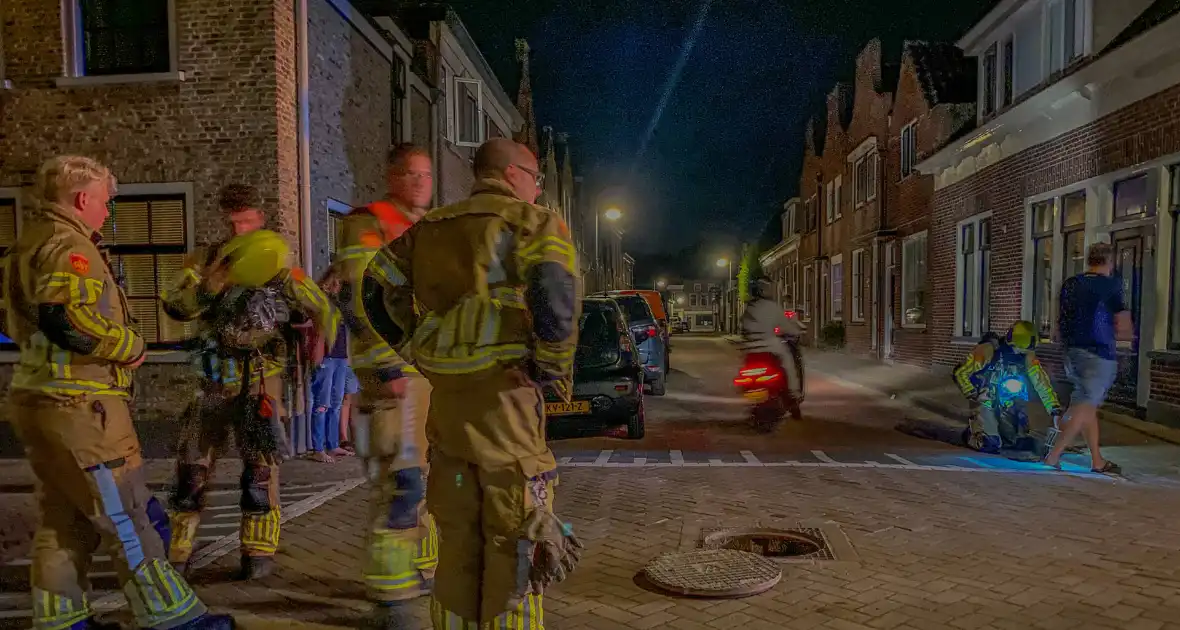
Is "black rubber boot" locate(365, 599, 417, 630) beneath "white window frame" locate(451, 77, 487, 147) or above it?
beneath

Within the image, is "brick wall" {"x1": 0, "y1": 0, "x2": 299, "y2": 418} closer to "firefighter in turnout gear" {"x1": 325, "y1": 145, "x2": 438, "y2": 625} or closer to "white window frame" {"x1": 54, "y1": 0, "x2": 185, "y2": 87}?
"white window frame" {"x1": 54, "y1": 0, "x2": 185, "y2": 87}

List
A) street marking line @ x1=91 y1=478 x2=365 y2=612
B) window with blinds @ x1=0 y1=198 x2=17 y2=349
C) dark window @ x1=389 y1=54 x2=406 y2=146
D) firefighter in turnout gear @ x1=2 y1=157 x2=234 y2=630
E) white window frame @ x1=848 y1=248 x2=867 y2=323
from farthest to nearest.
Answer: white window frame @ x1=848 y1=248 x2=867 y2=323, dark window @ x1=389 y1=54 x2=406 y2=146, window with blinds @ x1=0 y1=198 x2=17 y2=349, street marking line @ x1=91 y1=478 x2=365 y2=612, firefighter in turnout gear @ x1=2 y1=157 x2=234 y2=630

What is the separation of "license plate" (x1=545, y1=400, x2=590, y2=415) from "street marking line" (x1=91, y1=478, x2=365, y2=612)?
6.80 ft

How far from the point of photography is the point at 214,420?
3998mm

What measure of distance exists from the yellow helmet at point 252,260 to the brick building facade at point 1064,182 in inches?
364

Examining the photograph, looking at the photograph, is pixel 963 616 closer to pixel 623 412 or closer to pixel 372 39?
pixel 623 412

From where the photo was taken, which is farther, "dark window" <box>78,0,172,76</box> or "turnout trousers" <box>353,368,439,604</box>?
"dark window" <box>78,0,172,76</box>

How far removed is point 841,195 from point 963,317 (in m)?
10.4

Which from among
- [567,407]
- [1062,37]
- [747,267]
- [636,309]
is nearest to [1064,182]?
[1062,37]

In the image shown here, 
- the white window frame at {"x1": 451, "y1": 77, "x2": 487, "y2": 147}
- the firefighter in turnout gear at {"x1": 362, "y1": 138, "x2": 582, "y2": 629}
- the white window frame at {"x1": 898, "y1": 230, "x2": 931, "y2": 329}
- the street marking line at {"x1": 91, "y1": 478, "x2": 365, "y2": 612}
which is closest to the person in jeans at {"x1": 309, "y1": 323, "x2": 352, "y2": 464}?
the street marking line at {"x1": 91, "y1": 478, "x2": 365, "y2": 612}

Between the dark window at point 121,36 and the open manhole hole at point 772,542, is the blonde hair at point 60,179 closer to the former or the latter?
the open manhole hole at point 772,542

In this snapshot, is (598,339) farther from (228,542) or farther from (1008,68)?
(1008,68)

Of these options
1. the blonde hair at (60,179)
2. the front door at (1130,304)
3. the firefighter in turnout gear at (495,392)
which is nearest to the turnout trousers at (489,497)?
the firefighter in turnout gear at (495,392)

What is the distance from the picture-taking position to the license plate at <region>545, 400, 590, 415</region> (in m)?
7.93
